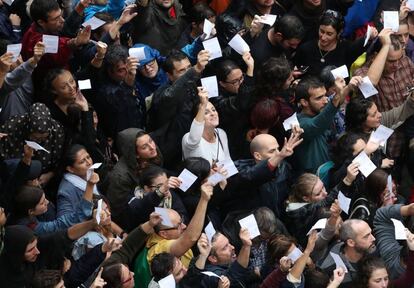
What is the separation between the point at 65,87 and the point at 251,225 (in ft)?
6.87

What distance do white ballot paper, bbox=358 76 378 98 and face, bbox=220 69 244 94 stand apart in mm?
1021

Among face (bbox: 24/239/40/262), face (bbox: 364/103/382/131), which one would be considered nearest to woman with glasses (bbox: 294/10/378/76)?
face (bbox: 364/103/382/131)

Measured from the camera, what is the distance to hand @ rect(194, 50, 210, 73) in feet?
32.0

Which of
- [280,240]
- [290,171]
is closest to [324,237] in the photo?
[280,240]

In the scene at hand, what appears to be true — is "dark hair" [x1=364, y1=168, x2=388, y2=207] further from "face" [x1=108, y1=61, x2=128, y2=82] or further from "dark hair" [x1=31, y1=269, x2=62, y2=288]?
"dark hair" [x1=31, y1=269, x2=62, y2=288]

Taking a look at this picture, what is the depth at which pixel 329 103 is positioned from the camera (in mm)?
9914

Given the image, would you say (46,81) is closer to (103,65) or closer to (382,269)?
(103,65)

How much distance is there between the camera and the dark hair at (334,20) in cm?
1078

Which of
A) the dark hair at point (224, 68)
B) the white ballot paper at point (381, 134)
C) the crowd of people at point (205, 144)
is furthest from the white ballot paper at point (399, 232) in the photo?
the dark hair at point (224, 68)

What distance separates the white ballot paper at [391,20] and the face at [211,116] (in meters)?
1.81

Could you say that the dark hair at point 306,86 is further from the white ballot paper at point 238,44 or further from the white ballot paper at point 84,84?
the white ballot paper at point 84,84

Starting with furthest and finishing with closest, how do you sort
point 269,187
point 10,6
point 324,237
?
1. point 10,6
2. point 269,187
3. point 324,237

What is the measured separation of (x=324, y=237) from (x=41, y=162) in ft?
7.35

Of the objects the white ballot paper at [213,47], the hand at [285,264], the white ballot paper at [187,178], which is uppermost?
the white ballot paper at [213,47]
